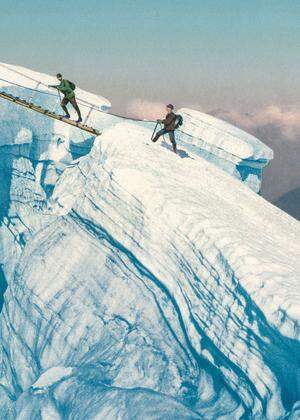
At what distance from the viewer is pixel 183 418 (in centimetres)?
952

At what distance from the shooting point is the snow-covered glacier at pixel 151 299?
910 centimetres

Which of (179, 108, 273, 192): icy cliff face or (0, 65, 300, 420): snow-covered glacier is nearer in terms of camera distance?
(0, 65, 300, 420): snow-covered glacier

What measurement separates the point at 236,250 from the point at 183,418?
3.44 m

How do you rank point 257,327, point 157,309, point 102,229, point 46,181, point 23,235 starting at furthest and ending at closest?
point 46,181 < point 23,235 < point 102,229 < point 157,309 < point 257,327

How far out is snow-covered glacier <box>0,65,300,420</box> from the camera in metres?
9.10

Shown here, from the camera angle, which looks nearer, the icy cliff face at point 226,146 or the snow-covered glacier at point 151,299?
the snow-covered glacier at point 151,299

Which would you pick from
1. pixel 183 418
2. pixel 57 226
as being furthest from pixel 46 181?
pixel 183 418

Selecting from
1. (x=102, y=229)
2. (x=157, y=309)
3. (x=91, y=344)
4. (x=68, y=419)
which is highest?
(x=102, y=229)

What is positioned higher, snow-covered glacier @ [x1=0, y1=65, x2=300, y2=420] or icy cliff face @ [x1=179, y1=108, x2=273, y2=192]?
icy cliff face @ [x1=179, y1=108, x2=273, y2=192]

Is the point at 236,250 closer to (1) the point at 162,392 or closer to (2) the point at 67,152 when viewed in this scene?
(1) the point at 162,392

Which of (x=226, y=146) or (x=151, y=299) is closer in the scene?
(x=151, y=299)

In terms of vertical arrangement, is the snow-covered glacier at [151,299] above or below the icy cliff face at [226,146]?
below

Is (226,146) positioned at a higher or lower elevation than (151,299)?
higher

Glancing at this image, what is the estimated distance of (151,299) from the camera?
1187cm
